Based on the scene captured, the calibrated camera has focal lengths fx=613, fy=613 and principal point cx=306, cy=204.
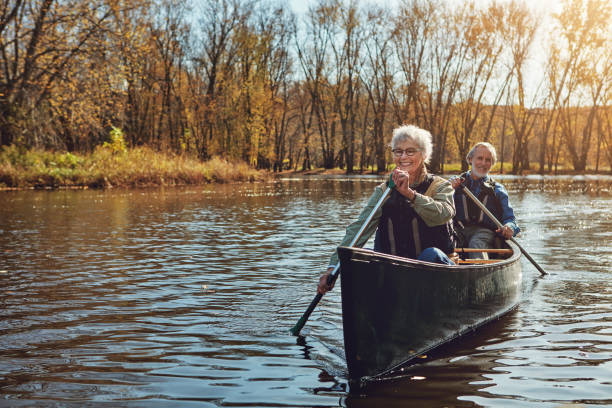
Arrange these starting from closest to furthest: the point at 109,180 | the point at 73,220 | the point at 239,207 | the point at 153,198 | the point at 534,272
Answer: the point at 534,272
the point at 73,220
the point at 239,207
the point at 153,198
the point at 109,180

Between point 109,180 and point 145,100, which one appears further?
point 145,100

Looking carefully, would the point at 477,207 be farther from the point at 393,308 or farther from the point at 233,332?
the point at 393,308

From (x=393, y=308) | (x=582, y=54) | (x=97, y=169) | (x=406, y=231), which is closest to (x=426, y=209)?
(x=406, y=231)

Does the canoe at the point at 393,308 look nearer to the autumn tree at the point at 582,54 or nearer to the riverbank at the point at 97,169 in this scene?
the riverbank at the point at 97,169

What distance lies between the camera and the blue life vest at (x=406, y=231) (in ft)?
15.8

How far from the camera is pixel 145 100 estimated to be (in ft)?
139

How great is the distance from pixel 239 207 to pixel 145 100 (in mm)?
26830

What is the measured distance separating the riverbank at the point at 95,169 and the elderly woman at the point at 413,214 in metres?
22.5

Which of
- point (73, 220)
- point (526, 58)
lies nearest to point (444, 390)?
point (73, 220)

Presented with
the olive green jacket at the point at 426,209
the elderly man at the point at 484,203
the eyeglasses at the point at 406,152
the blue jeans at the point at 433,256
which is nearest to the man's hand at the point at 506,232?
the elderly man at the point at 484,203

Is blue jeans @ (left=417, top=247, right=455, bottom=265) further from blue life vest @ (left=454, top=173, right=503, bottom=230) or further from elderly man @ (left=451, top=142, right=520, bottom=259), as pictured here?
blue life vest @ (left=454, top=173, right=503, bottom=230)

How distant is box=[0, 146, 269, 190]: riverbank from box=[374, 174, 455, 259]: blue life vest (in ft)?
73.9

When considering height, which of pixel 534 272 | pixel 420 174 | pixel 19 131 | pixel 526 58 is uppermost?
pixel 526 58

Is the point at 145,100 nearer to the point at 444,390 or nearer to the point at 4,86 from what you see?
the point at 4,86
